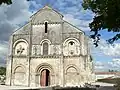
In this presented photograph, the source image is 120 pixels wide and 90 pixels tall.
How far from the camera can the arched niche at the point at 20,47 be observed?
117 ft

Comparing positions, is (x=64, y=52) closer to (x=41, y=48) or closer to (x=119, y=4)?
(x=41, y=48)

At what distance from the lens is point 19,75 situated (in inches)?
1368

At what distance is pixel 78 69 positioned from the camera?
110ft

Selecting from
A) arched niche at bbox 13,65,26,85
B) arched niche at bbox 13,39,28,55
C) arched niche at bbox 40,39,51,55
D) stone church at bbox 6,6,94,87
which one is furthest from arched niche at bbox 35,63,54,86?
arched niche at bbox 13,39,28,55

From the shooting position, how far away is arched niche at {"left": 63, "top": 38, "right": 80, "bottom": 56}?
112 ft

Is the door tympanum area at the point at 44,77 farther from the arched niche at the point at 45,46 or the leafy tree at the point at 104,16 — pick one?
the leafy tree at the point at 104,16

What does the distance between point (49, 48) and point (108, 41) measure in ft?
74.3

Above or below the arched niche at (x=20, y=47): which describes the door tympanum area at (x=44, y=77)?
below

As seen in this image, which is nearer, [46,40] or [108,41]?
[108,41]

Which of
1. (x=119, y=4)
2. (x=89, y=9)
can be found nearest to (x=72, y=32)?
(x=89, y=9)

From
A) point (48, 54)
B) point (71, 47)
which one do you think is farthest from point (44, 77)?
point (71, 47)

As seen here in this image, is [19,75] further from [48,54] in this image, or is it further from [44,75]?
[48,54]

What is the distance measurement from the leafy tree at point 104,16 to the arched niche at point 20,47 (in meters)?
23.6

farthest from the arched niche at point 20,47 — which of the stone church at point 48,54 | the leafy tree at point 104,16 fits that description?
the leafy tree at point 104,16
